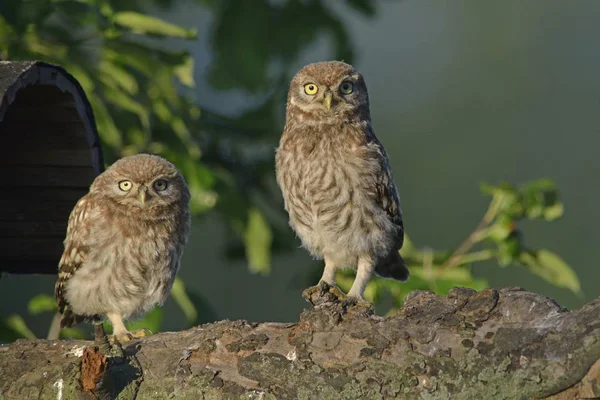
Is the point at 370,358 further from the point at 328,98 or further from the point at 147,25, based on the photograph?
the point at 147,25

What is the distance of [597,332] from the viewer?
309 cm

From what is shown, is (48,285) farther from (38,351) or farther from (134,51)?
(38,351)

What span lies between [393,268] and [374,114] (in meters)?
19.1

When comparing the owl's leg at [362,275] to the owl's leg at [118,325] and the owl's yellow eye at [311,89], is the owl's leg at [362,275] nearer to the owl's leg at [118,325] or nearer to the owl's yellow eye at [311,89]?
the owl's yellow eye at [311,89]

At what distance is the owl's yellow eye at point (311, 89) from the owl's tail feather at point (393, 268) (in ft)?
2.74

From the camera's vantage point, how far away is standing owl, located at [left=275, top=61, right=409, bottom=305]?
4629 millimetres

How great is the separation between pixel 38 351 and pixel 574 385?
1.65m

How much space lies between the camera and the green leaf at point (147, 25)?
5047 mm

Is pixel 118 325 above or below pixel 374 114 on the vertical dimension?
above

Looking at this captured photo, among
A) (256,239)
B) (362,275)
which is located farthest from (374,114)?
(362,275)

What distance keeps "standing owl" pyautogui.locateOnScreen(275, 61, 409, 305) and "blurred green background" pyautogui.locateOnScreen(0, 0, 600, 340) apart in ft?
1.60

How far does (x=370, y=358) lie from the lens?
11.1 feet

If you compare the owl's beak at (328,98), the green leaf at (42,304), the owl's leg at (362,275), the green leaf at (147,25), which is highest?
the green leaf at (147,25)

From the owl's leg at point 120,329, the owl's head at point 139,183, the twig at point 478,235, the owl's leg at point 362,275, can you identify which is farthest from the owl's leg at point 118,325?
the twig at point 478,235
